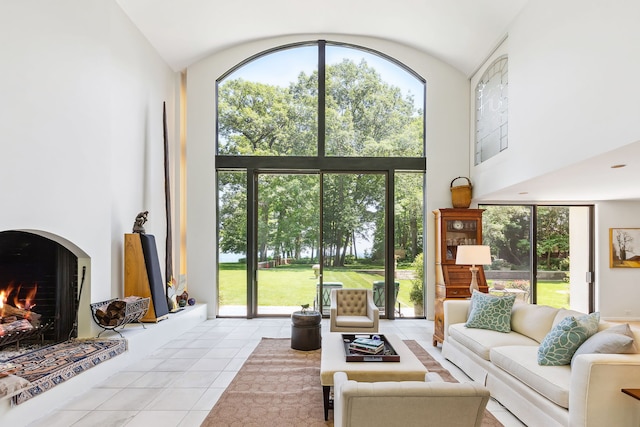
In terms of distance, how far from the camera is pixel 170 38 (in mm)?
6547

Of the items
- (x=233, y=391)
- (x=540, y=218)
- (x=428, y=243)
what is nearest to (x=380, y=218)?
(x=428, y=243)

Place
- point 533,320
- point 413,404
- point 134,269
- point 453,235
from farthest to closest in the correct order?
point 453,235, point 134,269, point 533,320, point 413,404

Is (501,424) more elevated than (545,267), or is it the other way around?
(545,267)

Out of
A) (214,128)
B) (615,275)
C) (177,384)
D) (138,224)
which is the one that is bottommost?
(177,384)

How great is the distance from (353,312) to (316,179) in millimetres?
2739

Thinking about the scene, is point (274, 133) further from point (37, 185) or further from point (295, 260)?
point (37, 185)

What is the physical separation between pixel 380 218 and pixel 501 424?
15.1 feet

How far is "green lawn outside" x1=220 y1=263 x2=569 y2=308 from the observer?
→ 293 inches

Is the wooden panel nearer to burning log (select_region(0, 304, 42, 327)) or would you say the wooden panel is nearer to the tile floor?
the tile floor

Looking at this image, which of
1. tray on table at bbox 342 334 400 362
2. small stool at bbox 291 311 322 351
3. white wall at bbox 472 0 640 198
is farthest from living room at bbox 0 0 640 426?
tray on table at bbox 342 334 400 362

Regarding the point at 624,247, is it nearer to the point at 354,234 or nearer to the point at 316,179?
the point at 354,234

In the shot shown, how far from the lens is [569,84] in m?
4.06

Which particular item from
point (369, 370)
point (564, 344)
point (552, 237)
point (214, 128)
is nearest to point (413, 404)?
point (369, 370)

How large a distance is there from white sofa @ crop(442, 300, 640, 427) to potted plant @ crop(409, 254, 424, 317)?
104 inches
